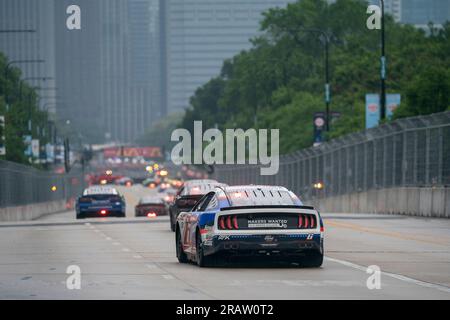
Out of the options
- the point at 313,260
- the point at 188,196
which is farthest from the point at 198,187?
the point at 313,260

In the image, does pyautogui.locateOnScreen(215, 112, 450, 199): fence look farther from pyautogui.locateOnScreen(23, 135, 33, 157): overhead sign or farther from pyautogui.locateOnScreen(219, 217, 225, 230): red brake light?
pyautogui.locateOnScreen(23, 135, 33, 157): overhead sign

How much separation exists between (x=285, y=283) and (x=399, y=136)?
1227 inches

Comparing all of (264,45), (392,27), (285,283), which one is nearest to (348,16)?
(392,27)

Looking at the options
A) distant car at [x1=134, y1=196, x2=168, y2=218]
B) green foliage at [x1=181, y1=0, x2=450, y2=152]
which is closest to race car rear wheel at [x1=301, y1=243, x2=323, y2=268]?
distant car at [x1=134, y1=196, x2=168, y2=218]

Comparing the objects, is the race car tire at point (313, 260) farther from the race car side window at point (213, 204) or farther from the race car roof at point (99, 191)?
the race car roof at point (99, 191)

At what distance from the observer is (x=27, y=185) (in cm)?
8075

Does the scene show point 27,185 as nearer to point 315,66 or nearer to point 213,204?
point 213,204

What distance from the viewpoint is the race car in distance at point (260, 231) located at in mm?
21625

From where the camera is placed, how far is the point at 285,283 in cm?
1900

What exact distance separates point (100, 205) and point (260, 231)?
40.0 metres

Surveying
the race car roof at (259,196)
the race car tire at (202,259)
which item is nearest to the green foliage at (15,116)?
the race car roof at (259,196)

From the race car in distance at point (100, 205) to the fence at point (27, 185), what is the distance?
5.70 meters

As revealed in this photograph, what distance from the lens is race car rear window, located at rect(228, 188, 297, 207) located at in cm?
2220
